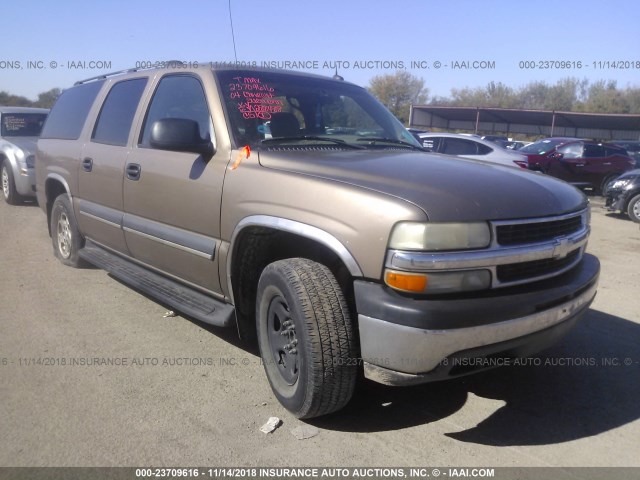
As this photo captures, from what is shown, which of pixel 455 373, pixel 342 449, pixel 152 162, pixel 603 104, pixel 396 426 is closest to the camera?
pixel 455 373

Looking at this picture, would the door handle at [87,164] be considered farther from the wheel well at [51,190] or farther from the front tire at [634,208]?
the front tire at [634,208]

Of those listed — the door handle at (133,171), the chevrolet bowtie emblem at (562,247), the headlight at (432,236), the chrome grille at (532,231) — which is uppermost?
the door handle at (133,171)

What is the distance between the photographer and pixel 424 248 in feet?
8.11

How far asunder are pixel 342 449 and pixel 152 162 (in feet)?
7.95

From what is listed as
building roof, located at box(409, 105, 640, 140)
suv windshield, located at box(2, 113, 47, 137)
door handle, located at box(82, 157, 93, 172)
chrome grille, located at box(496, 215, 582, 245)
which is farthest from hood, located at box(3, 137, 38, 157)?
building roof, located at box(409, 105, 640, 140)

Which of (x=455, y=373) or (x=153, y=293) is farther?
(x=153, y=293)

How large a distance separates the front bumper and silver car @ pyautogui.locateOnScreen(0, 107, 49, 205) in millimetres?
9021

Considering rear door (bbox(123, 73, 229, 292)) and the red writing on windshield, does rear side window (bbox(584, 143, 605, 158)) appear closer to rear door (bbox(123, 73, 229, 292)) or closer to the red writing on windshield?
the red writing on windshield

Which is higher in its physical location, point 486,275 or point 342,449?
point 486,275

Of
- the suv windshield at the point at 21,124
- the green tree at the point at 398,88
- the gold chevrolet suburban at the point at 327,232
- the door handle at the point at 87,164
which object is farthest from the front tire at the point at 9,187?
the green tree at the point at 398,88

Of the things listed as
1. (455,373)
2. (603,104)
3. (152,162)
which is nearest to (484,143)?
(152,162)

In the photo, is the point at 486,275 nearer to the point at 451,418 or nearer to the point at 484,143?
the point at 451,418

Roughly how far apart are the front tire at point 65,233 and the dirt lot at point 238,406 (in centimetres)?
102

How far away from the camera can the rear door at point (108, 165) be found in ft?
14.7
